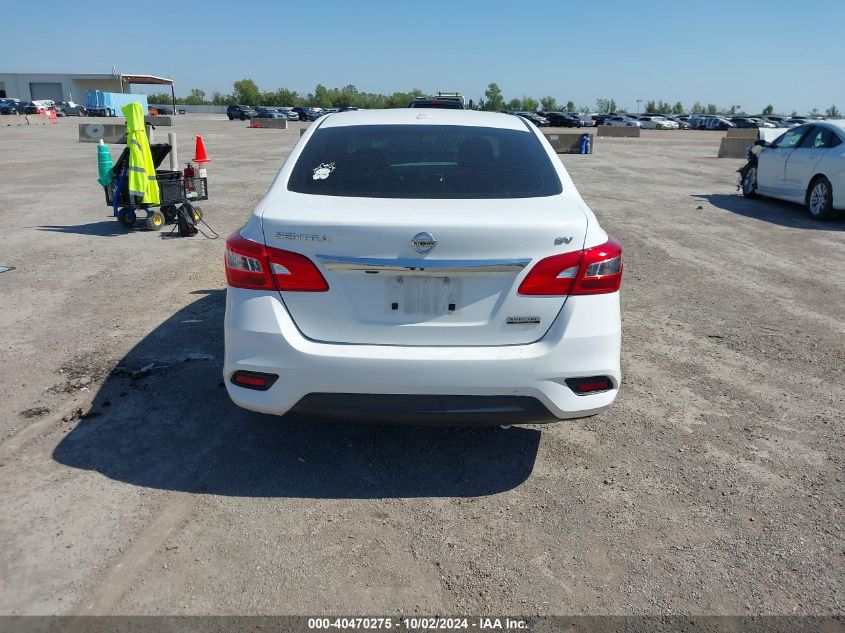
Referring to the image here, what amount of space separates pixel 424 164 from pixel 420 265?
0.89 metres

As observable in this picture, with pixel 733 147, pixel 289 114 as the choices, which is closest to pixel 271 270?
pixel 733 147

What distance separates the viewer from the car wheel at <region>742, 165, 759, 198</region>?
1395 centimetres

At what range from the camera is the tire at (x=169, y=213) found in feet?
32.2

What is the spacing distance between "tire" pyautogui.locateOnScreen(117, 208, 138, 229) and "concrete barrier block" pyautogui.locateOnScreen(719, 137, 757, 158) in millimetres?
25877

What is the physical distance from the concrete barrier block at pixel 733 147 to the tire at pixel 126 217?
84.9 feet

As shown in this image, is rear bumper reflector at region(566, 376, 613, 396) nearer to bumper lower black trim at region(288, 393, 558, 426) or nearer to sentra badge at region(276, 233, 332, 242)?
bumper lower black trim at region(288, 393, 558, 426)

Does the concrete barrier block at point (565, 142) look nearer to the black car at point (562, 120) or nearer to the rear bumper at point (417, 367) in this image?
the rear bumper at point (417, 367)

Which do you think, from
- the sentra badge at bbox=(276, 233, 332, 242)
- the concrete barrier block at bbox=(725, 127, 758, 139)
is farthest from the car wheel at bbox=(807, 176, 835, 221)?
the concrete barrier block at bbox=(725, 127, 758, 139)

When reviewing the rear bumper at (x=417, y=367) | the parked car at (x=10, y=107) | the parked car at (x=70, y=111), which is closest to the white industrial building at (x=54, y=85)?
the parked car at (x=70, y=111)

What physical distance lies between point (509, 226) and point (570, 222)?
32 centimetres

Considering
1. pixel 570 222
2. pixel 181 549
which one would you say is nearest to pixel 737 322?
pixel 570 222

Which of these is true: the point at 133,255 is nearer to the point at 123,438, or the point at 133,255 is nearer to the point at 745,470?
the point at 123,438

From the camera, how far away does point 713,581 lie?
2750 millimetres

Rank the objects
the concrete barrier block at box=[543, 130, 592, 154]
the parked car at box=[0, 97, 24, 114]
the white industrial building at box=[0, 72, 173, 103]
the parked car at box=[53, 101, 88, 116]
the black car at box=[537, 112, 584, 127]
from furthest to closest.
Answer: the white industrial building at box=[0, 72, 173, 103] < the parked car at box=[53, 101, 88, 116] < the parked car at box=[0, 97, 24, 114] < the black car at box=[537, 112, 584, 127] < the concrete barrier block at box=[543, 130, 592, 154]
